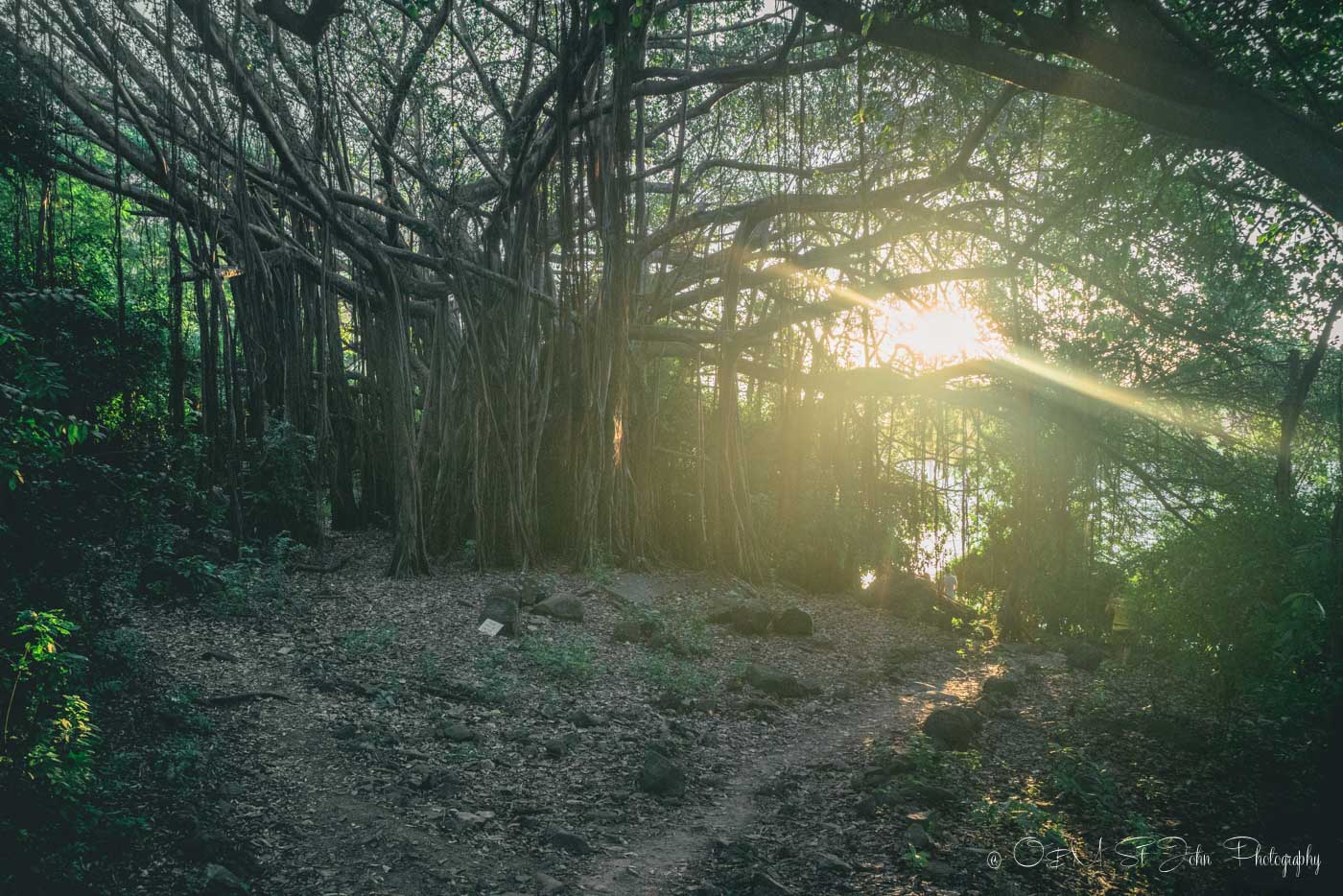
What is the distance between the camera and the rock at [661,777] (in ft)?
10.3

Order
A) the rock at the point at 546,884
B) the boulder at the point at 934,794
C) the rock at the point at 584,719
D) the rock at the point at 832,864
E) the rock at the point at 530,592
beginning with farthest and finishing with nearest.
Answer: the rock at the point at 530,592 → the rock at the point at 584,719 → the boulder at the point at 934,794 → the rock at the point at 832,864 → the rock at the point at 546,884

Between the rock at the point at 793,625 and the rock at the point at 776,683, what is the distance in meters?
1.24

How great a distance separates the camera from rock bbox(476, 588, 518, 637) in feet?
16.0

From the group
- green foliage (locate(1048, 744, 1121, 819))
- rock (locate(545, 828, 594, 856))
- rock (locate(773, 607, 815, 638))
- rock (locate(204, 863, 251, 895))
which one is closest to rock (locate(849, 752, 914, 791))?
green foliage (locate(1048, 744, 1121, 819))

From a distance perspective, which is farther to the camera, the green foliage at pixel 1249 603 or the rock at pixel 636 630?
the rock at pixel 636 630

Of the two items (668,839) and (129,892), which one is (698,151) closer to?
(668,839)

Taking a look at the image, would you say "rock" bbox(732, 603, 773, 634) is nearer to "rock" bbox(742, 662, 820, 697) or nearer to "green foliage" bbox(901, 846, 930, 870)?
"rock" bbox(742, 662, 820, 697)

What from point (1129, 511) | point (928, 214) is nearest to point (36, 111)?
point (928, 214)

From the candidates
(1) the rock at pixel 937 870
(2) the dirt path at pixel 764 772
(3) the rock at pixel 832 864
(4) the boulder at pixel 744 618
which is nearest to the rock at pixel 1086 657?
(2) the dirt path at pixel 764 772

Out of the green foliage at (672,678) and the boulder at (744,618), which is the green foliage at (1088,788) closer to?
the green foliage at (672,678)

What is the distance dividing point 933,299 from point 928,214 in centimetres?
139

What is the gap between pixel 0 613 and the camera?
242 centimetres

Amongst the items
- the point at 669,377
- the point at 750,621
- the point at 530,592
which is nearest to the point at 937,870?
the point at 750,621

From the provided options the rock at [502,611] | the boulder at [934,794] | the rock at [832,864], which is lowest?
A: the boulder at [934,794]
